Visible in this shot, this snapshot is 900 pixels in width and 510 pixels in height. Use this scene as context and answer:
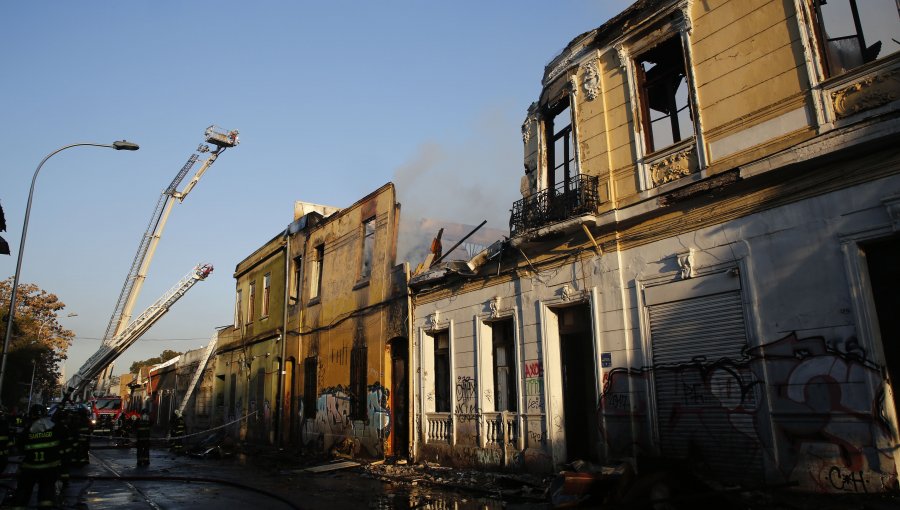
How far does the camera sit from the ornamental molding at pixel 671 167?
380 inches

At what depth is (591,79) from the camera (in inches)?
459

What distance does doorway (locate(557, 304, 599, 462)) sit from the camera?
1150cm

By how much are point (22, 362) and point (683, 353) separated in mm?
50723

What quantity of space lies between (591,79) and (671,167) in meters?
2.90

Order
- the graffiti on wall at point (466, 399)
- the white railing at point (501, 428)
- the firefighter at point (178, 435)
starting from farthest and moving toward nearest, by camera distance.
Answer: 1. the firefighter at point (178, 435)
2. the graffiti on wall at point (466, 399)
3. the white railing at point (501, 428)

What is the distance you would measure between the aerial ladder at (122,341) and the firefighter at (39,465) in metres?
35.9

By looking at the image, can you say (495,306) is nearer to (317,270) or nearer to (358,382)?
(358,382)

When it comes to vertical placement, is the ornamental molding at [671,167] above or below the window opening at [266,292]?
below

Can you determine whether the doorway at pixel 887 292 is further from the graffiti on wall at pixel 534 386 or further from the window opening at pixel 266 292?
the window opening at pixel 266 292

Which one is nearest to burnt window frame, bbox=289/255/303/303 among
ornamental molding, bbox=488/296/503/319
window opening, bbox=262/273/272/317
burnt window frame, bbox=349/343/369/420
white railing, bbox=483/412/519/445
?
window opening, bbox=262/273/272/317

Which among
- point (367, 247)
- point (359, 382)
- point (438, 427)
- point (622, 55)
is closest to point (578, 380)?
point (438, 427)

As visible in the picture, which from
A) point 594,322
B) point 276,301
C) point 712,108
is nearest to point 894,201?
point 712,108

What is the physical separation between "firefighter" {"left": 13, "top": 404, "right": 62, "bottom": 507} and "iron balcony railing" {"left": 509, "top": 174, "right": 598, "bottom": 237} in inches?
344

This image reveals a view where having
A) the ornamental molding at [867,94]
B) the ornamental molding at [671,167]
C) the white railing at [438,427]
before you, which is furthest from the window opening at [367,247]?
the ornamental molding at [867,94]
